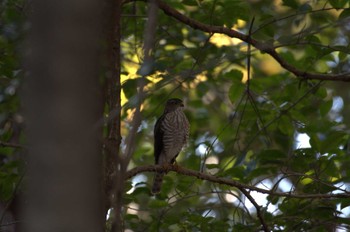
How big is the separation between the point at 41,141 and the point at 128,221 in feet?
14.1

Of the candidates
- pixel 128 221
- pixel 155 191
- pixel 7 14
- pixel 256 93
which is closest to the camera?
pixel 7 14

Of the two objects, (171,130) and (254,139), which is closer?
(254,139)

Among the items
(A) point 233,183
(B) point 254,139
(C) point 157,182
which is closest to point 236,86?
(B) point 254,139

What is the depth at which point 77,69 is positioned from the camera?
182cm

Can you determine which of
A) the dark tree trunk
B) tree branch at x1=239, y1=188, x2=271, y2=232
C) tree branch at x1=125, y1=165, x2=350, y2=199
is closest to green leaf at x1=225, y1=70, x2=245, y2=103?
tree branch at x1=125, y1=165, x2=350, y2=199

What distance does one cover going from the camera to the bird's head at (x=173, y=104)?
8.30m

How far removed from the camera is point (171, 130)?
825 centimetres

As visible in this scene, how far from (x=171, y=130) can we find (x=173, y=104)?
1.12 feet

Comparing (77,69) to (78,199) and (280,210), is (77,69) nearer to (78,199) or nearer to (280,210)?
(78,199)

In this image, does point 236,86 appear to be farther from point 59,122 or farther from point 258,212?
point 59,122

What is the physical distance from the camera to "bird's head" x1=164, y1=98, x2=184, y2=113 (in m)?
8.30

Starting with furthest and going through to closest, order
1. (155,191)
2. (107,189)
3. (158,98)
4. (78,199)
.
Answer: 1. (158,98)
2. (155,191)
3. (107,189)
4. (78,199)

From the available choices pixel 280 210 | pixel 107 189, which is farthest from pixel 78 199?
pixel 280 210

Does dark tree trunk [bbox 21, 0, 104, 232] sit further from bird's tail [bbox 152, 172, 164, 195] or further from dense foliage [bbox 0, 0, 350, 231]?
bird's tail [bbox 152, 172, 164, 195]
